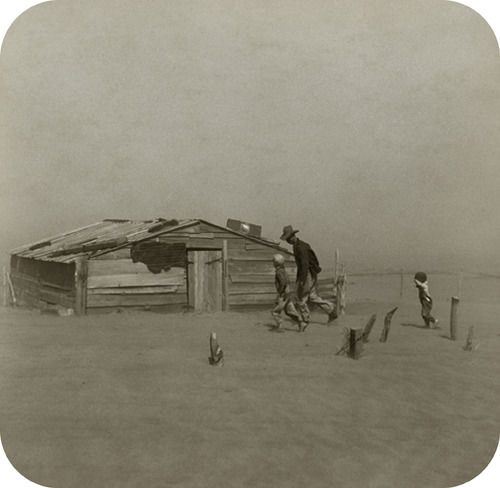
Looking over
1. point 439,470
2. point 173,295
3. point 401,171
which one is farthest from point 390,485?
point 173,295

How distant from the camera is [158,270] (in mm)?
13586

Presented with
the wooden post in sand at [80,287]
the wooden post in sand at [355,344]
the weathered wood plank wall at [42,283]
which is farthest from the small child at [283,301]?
the weathered wood plank wall at [42,283]

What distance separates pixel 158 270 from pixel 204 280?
50.5 inches

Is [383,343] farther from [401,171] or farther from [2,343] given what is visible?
[2,343]

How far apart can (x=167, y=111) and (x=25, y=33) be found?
6.79 feet

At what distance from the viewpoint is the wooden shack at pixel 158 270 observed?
12875mm

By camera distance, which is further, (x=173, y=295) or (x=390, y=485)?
(x=173, y=295)

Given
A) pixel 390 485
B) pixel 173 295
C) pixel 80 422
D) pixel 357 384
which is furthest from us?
pixel 173 295

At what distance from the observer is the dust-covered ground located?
17.4 feet

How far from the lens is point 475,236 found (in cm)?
695

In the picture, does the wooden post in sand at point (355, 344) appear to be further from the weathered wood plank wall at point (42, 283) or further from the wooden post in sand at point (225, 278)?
the weathered wood plank wall at point (42, 283)

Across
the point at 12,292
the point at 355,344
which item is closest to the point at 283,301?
the point at 355,344

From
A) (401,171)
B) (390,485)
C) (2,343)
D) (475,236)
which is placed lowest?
(390,485)

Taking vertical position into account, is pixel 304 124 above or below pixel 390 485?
above
